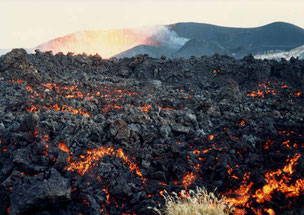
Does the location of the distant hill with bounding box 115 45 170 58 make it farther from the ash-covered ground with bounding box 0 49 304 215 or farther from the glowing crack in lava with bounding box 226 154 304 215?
the glowing crack in lava with bounding box 226 154 304 215

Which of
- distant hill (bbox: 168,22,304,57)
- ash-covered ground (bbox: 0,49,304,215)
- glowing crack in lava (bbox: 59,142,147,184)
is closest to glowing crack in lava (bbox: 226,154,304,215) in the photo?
ash-covered ground (bbox: 0,49,304,215)

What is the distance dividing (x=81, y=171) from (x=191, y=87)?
965cm

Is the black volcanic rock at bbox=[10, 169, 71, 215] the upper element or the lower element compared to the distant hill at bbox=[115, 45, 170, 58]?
lower

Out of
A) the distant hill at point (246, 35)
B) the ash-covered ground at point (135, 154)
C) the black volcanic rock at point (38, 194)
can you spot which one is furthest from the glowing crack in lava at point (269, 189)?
the distant hill at point (246, 35)

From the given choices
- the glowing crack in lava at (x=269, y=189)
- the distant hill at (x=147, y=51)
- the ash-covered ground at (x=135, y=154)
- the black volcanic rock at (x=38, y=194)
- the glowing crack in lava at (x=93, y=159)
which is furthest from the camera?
the distant hill at (x=147, y=51)

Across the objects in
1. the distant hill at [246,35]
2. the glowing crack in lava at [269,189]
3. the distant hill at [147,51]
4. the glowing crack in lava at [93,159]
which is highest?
the distant hill at [246,35]

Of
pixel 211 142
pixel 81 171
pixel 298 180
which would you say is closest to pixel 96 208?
pixel 81 171

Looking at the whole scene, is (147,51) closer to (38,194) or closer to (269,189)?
(269,189)

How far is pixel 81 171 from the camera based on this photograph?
504cm

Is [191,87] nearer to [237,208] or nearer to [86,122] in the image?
[86,122]

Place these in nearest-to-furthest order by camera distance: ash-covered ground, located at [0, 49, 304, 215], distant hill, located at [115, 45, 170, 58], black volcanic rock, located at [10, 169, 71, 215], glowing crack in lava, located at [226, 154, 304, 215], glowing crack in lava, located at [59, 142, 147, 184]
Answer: black volcanic rock, located at [10, 169, 71, 215] → glowing crack in lava, located at [226, 154, 304, 215] → ash-covered ground, located at [0, 49, 304, 215] → glowing crack in lava, located at [59, 142, 147, 184] → distant hill, located at [115, 45, 170, 58]

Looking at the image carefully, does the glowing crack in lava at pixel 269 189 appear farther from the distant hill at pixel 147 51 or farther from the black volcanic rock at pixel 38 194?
the distant hill at pixel 147 51

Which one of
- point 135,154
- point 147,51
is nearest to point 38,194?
point 135,154

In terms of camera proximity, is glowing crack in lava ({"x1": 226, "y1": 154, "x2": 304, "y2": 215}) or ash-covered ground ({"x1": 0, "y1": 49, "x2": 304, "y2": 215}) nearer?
glowing crack in lava ({"x1": 226, "y1": 154, "x2": 304, "y2": 215})
